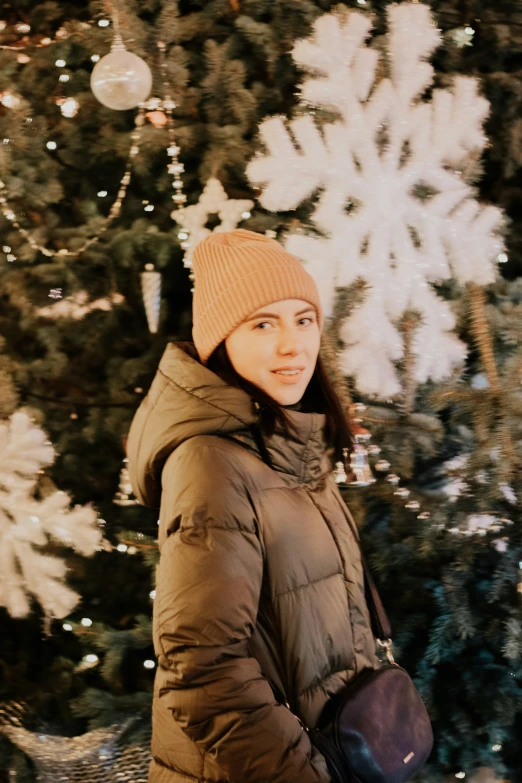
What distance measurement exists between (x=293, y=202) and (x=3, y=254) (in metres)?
1.03

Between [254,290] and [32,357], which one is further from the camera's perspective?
[32,357]

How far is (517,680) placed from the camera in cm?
244

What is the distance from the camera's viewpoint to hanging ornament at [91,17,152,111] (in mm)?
1848

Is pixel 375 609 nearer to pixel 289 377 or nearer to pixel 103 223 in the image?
pixel 289 377

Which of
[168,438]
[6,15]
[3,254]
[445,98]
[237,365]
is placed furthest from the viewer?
[6,15]

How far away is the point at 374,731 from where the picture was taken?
55.4 inches

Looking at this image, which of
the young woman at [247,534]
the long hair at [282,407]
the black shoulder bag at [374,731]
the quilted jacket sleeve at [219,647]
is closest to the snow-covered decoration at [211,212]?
the young woman at [247,534]

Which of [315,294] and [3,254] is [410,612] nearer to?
[315,294]

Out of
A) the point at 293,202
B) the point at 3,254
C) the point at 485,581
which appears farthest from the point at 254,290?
the point at 485,581

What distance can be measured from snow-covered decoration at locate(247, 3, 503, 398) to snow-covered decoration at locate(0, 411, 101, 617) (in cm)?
95

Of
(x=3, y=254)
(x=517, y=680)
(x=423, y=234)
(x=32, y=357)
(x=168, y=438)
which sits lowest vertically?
(x=517, y=680)

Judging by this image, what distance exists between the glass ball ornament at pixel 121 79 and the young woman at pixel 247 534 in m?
0.54

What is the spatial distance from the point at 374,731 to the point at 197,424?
2.36ft

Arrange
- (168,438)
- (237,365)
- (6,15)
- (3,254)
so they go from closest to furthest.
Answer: (168,438), (237,365), (3,254), (6,15)
